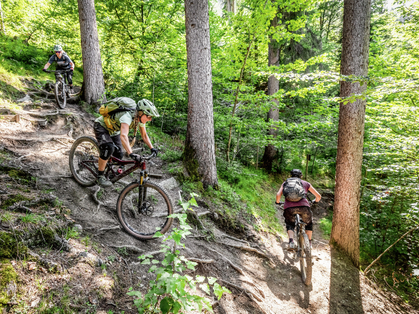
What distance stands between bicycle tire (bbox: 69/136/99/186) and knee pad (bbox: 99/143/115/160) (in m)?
0.41

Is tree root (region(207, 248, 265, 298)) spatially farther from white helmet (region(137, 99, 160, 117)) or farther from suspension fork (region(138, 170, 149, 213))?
white helmet (region(137, 99, 160, 117))

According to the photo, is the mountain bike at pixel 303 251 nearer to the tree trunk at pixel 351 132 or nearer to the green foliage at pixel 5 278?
the tree trunk at pixel 351 132

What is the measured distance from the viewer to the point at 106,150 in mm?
3955

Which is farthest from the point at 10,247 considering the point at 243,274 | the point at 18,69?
the point at 18,69

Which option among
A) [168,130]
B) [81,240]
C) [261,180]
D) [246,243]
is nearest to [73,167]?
[81,240]

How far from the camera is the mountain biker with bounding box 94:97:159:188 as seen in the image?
3.67m

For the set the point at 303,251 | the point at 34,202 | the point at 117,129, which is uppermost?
the point at 117,129

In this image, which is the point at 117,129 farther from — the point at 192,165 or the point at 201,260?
the point at 201,260

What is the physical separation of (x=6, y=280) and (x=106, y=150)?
2383mm

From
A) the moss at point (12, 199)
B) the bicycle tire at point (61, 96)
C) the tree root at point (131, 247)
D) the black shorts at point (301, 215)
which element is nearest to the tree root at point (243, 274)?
the tree root at point (131, 247)

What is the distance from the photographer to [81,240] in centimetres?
304

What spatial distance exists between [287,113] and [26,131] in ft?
40.4

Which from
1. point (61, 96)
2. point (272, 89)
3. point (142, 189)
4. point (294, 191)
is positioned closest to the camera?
point (142, 189)

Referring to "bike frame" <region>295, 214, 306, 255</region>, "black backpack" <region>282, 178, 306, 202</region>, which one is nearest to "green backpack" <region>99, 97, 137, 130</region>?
"black backpack" <region>282, 178, 306, 202</region>
